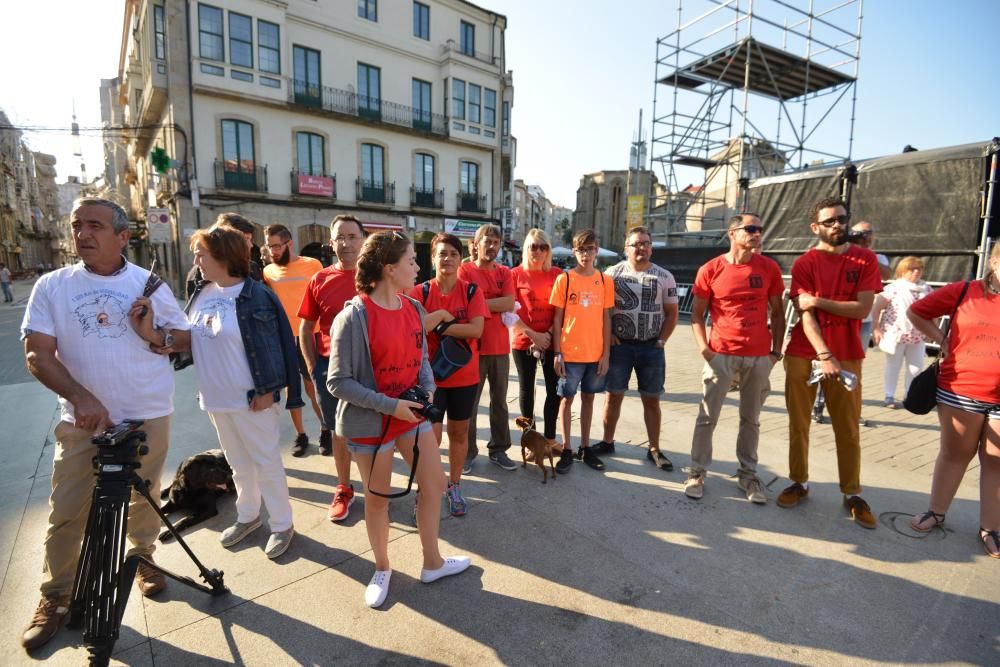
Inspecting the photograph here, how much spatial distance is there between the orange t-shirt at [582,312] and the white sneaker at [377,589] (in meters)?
2.21

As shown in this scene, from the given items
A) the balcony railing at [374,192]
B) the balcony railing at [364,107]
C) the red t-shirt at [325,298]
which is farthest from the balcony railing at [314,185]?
the red t-shirt at [325,298]

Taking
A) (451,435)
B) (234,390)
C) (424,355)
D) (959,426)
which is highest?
(424,355)

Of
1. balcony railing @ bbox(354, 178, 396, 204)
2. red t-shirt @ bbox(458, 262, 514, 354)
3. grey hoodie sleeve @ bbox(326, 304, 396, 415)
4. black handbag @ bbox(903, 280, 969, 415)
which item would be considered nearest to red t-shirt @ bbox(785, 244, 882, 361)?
black handbag @ bbox(903, 280, 969, 415)

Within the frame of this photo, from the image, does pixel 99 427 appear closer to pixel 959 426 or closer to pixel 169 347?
pixel 169 347

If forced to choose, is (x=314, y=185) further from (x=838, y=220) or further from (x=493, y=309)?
(x=838, y=220)

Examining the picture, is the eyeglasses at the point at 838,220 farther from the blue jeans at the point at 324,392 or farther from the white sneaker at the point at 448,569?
the blue jeans at the point at 324,392

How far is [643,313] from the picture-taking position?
413cm

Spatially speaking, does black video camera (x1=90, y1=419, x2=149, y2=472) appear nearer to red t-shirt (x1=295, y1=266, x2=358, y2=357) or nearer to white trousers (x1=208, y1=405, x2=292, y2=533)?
white trousers (x1=208, y1=405, x2=292, y2=533)

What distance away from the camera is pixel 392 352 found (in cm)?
A: 245

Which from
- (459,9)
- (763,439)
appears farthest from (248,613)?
(459,9)

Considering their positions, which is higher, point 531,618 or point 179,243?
point 179,243

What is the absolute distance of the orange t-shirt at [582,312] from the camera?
407cm

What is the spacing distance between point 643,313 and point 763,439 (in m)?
2.12

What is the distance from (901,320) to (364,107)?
2239 cm
